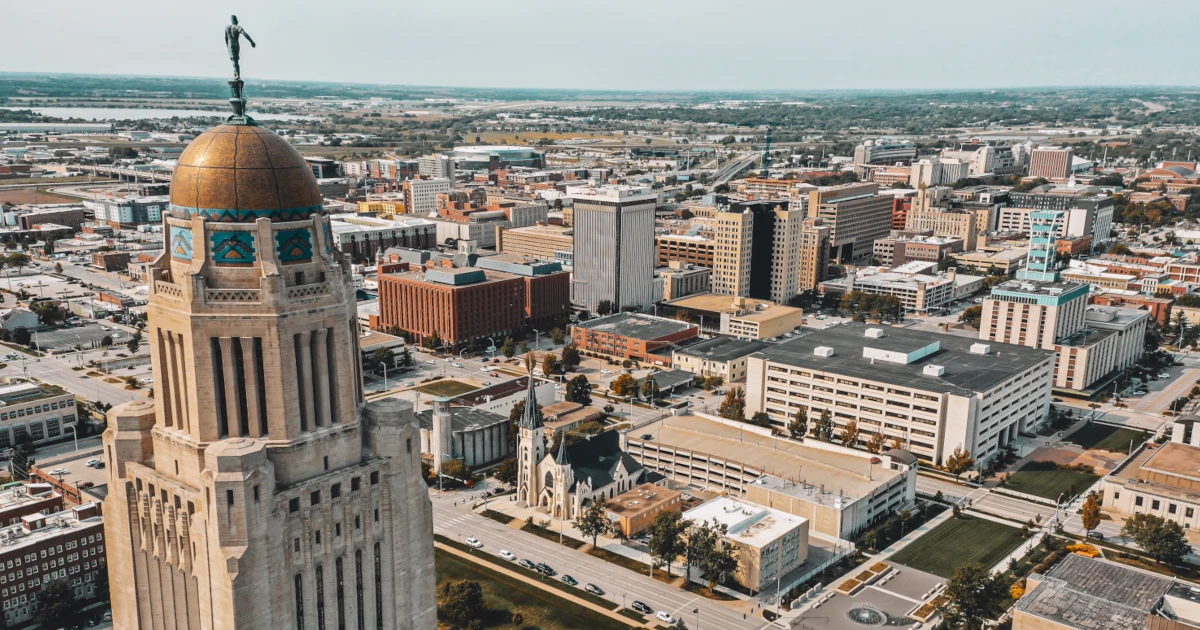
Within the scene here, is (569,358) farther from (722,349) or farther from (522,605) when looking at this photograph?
(522,605)

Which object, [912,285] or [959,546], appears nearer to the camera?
[959,546]

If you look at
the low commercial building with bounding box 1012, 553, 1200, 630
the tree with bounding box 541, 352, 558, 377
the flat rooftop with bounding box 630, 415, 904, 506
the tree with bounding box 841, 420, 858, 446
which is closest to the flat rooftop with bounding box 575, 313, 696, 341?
the tree with bounding box 541, 352, 558, 377

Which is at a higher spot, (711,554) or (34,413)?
(34,413)

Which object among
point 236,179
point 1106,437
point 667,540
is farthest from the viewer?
point 1106,437

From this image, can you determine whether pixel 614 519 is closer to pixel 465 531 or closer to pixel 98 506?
pixel 465 531

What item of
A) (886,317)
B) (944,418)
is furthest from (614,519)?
(886,317)

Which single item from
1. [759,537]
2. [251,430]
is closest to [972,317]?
[759,537]

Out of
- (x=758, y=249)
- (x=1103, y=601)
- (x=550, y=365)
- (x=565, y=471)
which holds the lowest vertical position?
(x=550, y=365)

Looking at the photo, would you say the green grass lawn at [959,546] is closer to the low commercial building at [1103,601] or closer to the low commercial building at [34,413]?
the low commercial building at [1103,601]
